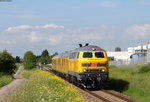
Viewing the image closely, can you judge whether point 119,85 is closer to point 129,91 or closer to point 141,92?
point 129,91

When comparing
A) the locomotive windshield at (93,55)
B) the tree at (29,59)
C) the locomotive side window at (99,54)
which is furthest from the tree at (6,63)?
the tree at (29,59)

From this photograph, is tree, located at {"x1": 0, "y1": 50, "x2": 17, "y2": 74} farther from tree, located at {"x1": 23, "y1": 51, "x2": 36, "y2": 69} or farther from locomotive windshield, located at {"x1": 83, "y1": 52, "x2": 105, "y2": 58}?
tree, located at {"x1": 23, "y1": 51, "x2": 36, "y2": 69}

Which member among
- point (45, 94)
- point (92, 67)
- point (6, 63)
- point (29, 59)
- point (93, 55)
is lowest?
point (45, 94)

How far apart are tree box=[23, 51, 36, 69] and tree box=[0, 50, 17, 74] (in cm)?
3680

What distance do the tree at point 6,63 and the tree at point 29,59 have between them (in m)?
36.8

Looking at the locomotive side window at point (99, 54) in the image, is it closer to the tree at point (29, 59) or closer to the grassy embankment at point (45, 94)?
the grassy embankment at point (45, 94)

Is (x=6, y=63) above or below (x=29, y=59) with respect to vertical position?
below

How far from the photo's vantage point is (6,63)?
5147cm

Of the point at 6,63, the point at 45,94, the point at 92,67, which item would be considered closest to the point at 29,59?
the point at 6,63

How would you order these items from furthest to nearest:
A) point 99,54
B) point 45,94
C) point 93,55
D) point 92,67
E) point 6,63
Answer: point 6,63 < point 99,54 < point 93,55 < point 92,67 < point 45,94

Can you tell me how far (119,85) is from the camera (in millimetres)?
26844

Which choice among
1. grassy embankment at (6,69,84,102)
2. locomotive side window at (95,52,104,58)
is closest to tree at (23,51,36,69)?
locomotive side window at (95,52,104,58)

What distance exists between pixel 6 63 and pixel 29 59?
131 feet

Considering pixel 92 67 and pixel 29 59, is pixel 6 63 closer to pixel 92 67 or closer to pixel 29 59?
pixel 92 67
